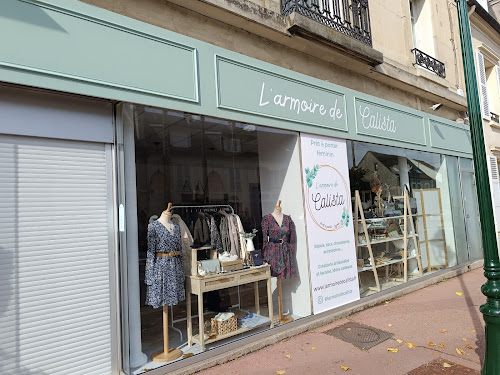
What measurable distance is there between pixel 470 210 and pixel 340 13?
19.9 ft

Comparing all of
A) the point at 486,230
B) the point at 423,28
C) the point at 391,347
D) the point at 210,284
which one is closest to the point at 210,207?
the point at 210,284

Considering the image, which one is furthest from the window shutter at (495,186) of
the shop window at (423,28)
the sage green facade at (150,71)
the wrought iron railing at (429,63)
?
the sage green facade at (150,71)

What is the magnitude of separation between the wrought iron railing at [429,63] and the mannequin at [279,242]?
5.61m

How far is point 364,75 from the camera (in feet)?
21.3

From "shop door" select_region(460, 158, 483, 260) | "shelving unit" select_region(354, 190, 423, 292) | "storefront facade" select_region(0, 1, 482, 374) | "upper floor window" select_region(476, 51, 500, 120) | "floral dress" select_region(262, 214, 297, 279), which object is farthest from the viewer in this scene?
"upper floor window" select_region(476, 51, 500, 120)

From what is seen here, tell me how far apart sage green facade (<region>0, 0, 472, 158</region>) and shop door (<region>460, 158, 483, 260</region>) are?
4885 millimetres

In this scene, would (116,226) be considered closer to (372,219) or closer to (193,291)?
(193,291)

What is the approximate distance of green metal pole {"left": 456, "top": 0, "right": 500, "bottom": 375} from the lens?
2.71m

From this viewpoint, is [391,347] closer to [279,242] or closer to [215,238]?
[279,242]

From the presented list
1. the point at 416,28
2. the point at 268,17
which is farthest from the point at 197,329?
the point at 416,28

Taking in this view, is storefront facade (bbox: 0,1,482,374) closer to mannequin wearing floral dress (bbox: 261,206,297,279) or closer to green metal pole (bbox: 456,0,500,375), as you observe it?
mannequin wearing floral dress (bbox: 261,206,297,279)

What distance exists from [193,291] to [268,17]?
378 cm

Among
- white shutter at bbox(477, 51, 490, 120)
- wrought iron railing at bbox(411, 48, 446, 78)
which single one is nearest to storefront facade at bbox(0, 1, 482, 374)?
wrought iron railing at bbox(411, 48, 446, 78)

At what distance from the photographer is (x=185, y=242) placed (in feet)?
13.2
